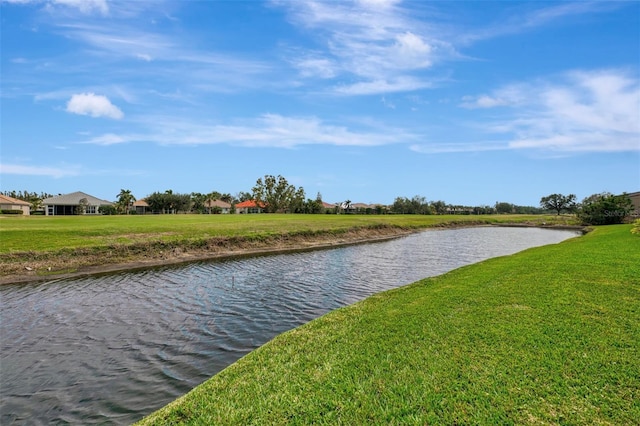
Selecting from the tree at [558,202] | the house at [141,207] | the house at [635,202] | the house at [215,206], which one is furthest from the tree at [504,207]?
the house at [141,207]

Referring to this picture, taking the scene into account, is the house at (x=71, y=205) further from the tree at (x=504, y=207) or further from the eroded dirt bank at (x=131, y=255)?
the tree at (x=504, y=207)

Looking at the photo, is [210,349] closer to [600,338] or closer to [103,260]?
[600,338]

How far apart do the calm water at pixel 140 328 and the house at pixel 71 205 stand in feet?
224

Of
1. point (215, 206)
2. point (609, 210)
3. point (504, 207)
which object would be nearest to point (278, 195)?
point (215, 206)

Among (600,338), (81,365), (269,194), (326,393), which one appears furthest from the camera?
(269,194)

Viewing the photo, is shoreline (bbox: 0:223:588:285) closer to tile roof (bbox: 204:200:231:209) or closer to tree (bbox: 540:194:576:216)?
tile roof (bbox: 204:200:231:209)

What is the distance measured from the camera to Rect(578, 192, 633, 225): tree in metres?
49.1

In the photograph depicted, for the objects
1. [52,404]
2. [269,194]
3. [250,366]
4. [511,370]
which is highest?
[269,194]

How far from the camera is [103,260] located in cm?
1797

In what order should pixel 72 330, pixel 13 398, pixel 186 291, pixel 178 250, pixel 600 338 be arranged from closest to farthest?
pixel 600 338
pixel 13 398
pixel 72 330
pixel 186 291
pixel 178 250

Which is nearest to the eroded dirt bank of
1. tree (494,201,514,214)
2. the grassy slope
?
the grassy slope

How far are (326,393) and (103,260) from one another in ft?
59.0

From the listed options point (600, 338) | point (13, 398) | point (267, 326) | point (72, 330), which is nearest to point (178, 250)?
point (72, 330)

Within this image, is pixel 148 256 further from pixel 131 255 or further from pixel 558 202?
pixel 558 202
